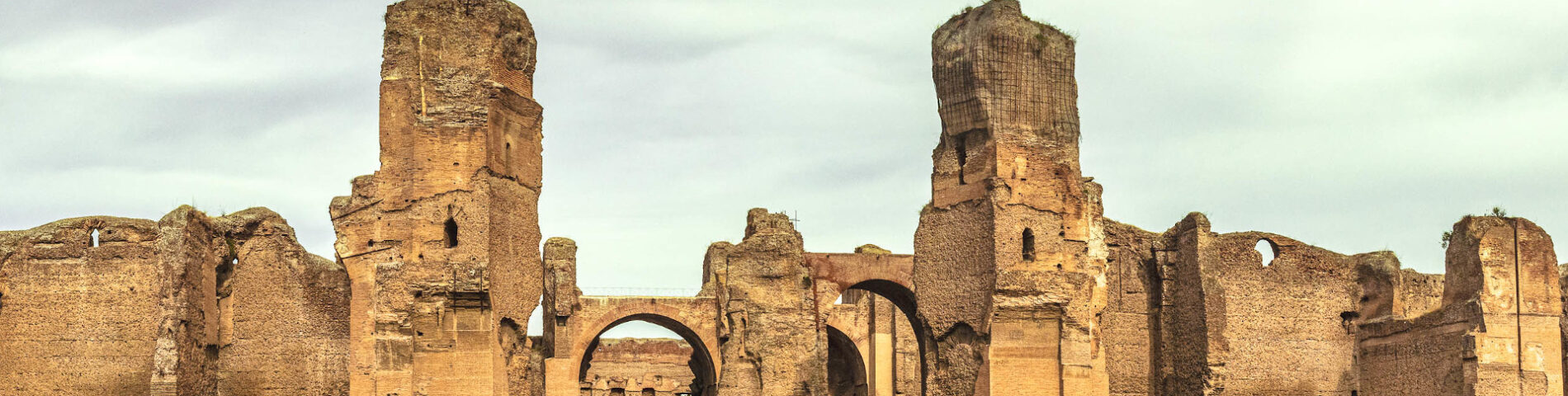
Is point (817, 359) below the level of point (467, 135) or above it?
below

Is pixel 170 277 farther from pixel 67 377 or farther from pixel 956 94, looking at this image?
pixel 956 94

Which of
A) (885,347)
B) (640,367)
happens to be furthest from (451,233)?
(640,367)

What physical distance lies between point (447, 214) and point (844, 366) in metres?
16.6

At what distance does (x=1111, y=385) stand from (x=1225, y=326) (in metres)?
1.79

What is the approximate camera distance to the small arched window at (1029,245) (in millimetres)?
21625

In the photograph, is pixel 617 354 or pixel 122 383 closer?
pixel 122 383

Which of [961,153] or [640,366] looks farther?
[640,366]

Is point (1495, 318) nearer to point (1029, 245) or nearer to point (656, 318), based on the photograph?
point (1029, 245)

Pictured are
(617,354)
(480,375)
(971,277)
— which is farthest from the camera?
(617,354)

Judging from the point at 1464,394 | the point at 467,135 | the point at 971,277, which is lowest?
the point at 1464,394

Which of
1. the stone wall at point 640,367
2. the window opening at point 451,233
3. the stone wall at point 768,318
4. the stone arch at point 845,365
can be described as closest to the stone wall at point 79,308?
the window opening at point 451,233

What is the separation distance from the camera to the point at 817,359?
950 inches

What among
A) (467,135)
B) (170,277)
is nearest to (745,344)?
(467,135)

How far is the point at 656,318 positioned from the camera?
31.4 meters
